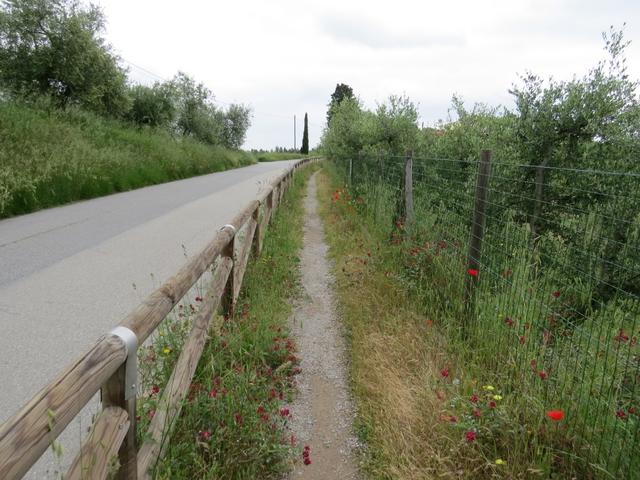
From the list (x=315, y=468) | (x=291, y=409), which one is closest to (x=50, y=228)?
(x=291, y=409)

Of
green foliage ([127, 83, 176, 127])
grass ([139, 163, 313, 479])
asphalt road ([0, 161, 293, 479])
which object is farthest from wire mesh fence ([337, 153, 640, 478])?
green foliage ([127, 83, 176, 127])

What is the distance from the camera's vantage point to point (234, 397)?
2.96 metres

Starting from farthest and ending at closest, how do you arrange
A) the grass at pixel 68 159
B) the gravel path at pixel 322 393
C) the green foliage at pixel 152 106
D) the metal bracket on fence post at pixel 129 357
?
the green foliage at pixel 152 106
the grass at pixel 68 159
the gravel path at pixel 322 393
the metal bracket on fence post at pixel 129 357

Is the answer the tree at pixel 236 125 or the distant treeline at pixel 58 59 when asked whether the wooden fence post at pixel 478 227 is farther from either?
the tree at pixel 236 125

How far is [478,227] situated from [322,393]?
2144mm

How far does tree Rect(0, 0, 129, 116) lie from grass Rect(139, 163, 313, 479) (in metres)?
16.7

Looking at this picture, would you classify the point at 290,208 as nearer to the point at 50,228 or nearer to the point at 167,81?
the point at 50,228

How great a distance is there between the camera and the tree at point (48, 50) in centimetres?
1655

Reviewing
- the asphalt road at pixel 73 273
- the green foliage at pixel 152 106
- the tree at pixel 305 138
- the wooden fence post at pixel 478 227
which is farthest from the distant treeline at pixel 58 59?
the tree at pixel 305 138

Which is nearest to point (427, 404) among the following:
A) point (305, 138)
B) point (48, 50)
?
point (48, 50)

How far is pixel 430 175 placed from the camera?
7332 mm

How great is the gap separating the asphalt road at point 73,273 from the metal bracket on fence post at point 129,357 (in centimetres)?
80

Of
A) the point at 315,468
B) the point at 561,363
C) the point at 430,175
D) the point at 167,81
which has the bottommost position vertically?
the point at 315,468

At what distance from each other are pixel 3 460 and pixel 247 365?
2453 mm
